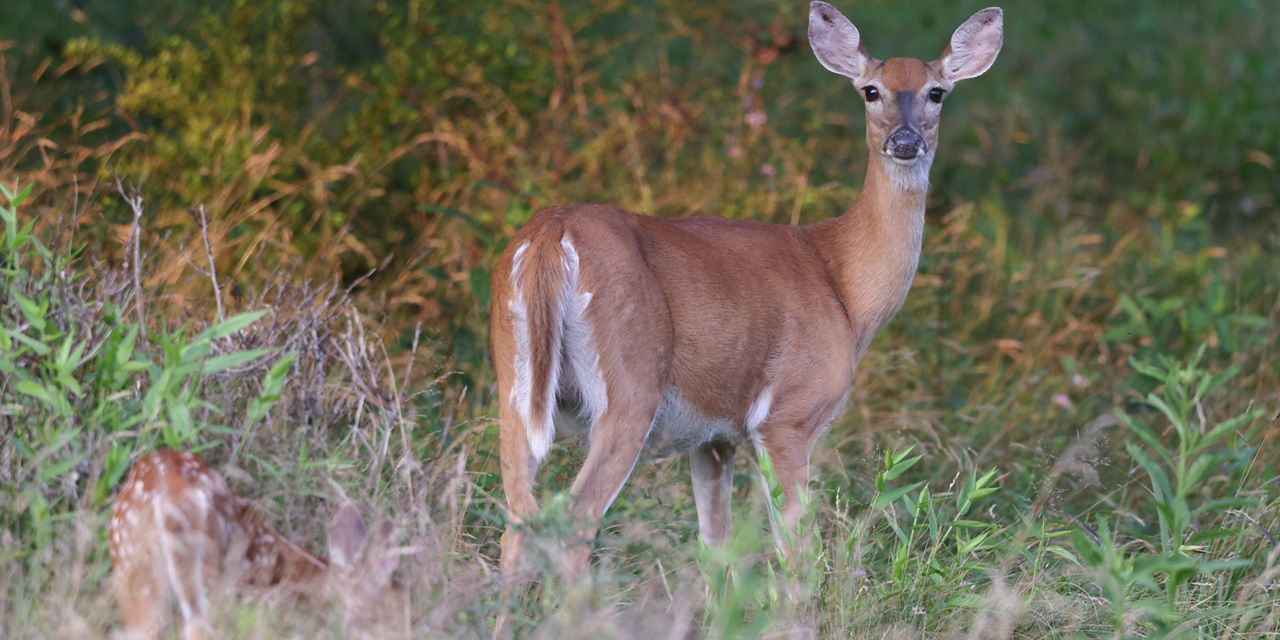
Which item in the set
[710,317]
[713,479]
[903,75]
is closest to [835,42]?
[903,75]

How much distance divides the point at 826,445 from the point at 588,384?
154cm

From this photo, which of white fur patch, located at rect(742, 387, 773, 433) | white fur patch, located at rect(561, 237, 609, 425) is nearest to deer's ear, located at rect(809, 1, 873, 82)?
white fur patch, located at rect(742, 387, 773, 433)

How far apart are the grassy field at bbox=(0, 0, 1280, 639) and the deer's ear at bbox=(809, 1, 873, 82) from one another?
1178 millimetres

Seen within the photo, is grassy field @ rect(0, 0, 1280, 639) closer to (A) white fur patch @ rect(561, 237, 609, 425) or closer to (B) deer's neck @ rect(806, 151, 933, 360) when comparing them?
(A) white fur patch @ rect(561, 237, 609, 425)

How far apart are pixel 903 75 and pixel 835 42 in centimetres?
38

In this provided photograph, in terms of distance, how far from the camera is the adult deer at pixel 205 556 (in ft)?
8.95

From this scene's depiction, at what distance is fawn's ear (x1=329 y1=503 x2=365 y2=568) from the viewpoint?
286 cm

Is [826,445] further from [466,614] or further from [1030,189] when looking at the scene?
[1030,189]

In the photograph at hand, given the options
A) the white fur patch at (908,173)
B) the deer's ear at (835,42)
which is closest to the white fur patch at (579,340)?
the white fur patch at (908,173)

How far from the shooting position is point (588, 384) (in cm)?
364

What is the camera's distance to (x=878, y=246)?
A: 454cm

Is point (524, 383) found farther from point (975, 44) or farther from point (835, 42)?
point (975, 44)

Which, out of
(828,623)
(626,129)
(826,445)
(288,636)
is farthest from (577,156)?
(288,636)

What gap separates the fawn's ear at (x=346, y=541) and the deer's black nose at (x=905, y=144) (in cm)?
220
